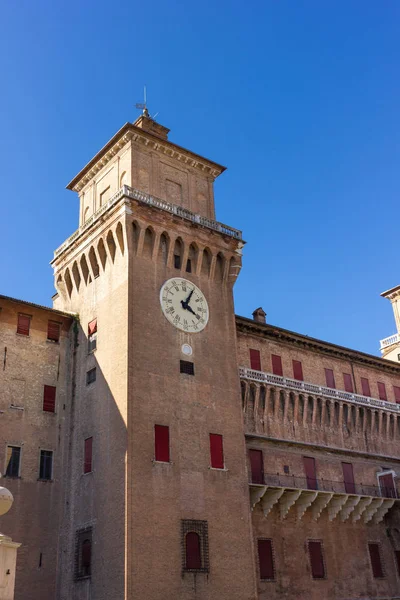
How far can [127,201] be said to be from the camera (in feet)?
111

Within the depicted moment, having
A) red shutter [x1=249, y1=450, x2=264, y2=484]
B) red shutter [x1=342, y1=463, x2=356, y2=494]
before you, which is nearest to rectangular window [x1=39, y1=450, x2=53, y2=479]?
red shutter [x1=249, y1=450, x2=264, y2=484]

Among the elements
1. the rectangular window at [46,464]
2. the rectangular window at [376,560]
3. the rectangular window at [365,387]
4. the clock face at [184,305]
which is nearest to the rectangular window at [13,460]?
the rectangular window at [46,464]

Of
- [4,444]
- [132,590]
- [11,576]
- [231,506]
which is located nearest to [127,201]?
[4,444]

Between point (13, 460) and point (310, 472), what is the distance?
639 inches

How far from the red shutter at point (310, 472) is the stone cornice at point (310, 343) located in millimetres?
7061

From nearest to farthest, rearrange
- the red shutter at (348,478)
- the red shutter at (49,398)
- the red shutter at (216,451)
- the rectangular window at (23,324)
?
1. the red shutter at (216,451)
2. the red shutter at (49,398)
3. the rectangular window at (23,324)
4. the red shutter at (348,478)

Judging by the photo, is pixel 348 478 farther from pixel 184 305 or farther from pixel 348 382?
pixel 184 305

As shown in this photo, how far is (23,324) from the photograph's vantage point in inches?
1346

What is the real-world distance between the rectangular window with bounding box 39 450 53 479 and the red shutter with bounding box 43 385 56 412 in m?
2.16

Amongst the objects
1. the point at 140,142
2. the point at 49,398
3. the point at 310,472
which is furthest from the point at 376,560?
the point at 140,142

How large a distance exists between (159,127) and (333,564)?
26.6 meters

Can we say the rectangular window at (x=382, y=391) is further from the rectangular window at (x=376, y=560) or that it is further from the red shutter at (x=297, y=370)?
the rectangular window at (x=376, y=560)

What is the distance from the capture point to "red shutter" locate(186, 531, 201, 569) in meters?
29.1

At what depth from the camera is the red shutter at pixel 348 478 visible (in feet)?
127
